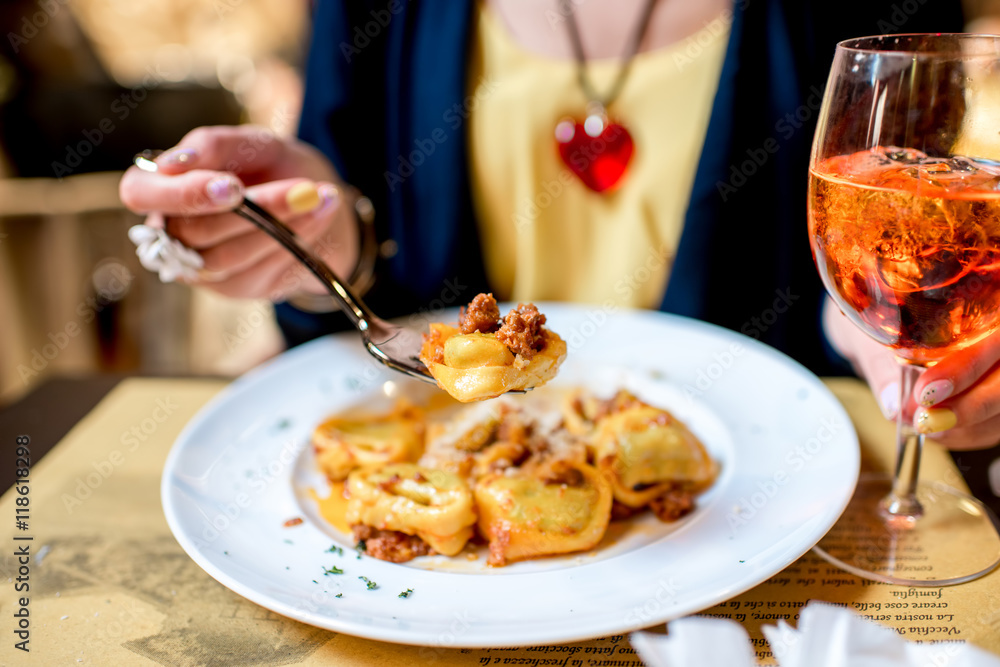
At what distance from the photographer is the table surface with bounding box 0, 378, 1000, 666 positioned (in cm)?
73

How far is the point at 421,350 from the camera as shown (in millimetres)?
949

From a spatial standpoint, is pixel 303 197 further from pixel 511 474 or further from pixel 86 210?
pixel 86 210

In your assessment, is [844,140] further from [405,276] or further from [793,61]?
[405,276]

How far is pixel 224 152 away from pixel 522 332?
0.61m

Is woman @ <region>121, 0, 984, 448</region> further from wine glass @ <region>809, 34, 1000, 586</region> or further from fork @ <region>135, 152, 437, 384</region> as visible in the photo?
wine glass @ <region>809, 34, 1000, 586</region>

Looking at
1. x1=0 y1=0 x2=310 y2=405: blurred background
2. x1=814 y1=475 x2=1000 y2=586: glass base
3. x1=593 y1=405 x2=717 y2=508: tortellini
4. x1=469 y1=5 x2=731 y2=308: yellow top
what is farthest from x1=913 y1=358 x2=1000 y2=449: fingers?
x1=0 y1=0 x2=310 y2=405: blurred background

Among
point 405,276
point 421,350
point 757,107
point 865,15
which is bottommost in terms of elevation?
point 405,276

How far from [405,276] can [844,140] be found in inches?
48.6

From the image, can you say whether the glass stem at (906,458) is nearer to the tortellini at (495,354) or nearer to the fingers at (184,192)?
the tortellini at (495,354)

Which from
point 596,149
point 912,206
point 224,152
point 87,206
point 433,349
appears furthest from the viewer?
point 87,206

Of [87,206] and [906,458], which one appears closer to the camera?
[906,458]

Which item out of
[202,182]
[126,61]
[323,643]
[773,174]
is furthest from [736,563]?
[126,61]

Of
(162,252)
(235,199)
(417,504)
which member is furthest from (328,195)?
(417,504)

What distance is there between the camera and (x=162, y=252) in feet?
3.59
